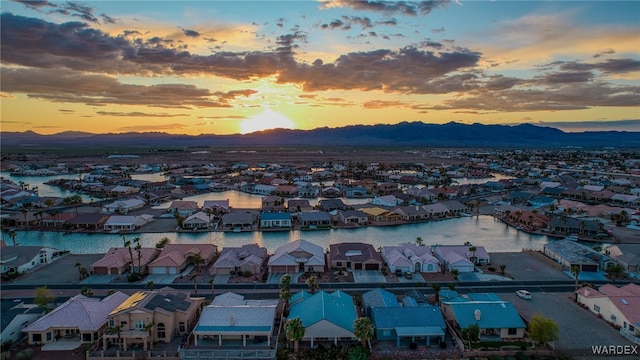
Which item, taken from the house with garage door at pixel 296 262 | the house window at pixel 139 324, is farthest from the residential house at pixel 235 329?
the house with garage door at pixel 296 262

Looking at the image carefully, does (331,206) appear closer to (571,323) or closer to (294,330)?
(571,323)

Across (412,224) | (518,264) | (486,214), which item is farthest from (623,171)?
(518,264)

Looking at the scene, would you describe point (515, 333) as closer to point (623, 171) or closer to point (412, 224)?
point (412, 224)

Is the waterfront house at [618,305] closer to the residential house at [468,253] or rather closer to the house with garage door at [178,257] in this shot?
the residential house at [468,253]

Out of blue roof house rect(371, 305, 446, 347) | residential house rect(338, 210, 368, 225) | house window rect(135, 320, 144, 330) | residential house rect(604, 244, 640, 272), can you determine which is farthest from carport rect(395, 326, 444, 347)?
residential house rect(338, 210, 368, 225)

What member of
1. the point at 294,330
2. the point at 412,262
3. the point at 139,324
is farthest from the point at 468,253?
the point at 139,324
